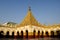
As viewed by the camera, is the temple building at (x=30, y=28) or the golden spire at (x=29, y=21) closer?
the temple building at (x=30, y=28)

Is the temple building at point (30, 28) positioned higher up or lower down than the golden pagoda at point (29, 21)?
lower down

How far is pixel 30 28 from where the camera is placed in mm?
47188

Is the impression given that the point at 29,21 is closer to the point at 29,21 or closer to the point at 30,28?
the point at 29,21

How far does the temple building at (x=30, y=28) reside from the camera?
47281 millimetres

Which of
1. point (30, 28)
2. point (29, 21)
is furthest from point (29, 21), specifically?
point (30, 28)

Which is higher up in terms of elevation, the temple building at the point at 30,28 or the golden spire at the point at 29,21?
the golden spire at the point at 29,21

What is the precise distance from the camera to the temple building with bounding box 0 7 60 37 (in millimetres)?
47281

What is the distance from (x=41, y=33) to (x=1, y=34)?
43.0 feet

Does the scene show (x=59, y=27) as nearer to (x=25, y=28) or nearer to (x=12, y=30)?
(x=25, y=28)

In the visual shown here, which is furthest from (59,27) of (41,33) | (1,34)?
(1,34)

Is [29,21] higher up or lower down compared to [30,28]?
higher up

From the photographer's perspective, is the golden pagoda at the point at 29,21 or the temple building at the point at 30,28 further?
the golden pagoda at the point at 29,21

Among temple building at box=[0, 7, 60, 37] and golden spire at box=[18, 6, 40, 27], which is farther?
golden spire at box=[18, 6, 40, 27]

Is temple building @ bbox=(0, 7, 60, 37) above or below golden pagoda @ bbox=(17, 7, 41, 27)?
below
